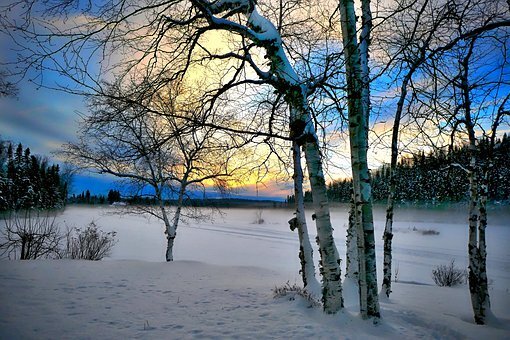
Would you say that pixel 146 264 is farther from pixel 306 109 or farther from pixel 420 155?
pixel 420 155

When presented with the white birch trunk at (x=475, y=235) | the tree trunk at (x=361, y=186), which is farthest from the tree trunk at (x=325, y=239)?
the white birch trunk at (x=475, y=235)

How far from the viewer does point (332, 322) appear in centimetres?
441

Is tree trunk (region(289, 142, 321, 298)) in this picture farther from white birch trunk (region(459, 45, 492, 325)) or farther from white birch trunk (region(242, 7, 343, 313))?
white birch trunk (region(459, 45, 492, 325))

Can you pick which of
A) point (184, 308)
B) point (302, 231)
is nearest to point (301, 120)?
point (302, 231)

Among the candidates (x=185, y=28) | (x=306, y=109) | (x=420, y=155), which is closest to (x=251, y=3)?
(x=185, y=28)

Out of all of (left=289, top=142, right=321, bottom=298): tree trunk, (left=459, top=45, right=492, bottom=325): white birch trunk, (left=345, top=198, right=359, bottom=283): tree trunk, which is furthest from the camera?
(left=289, top=142, right=321, bottom=298): tree trunk

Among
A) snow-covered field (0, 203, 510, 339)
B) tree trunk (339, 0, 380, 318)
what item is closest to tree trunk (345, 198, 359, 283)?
snow-covered field (0, 203, 510, 339)

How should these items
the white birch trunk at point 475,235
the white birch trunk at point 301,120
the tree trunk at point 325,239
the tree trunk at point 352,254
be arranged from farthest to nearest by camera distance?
the tree trunk at point 352,254, the white birch trunk at point 475,235, the tree trunk at point 325,239, the white birch trunk at point 301,120

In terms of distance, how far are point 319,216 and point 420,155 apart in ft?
8.01

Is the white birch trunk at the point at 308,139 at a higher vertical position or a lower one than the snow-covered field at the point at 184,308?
higher

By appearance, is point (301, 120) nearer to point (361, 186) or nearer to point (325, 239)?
point (361, 186)

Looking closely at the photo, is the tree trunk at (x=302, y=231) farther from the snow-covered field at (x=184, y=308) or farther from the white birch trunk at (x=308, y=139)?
the white birch trunk at (x=308, y=139)

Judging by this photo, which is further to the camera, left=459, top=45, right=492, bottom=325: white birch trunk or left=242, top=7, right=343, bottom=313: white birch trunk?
left=459, top=45, right=492, bottom=325: white birch trunk

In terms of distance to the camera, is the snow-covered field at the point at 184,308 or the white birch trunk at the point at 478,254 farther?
the white birch trunk at the point at 478,254
